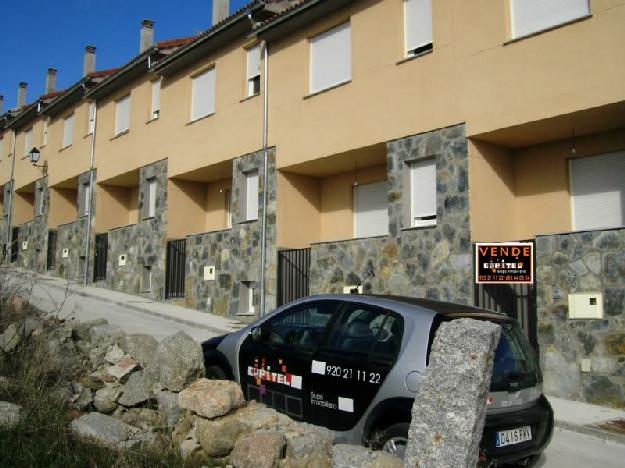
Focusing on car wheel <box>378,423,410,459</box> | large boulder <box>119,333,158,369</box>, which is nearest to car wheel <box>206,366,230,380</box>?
large boulder <box>119,333,158,369</box>

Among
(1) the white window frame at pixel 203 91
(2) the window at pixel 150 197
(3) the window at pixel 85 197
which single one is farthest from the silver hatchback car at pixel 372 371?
(3) the window at pixel 85 197

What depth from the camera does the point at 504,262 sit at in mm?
10094

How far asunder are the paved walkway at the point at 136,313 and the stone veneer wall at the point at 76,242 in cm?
376

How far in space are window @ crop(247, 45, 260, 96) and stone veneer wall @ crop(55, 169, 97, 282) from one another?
847cm

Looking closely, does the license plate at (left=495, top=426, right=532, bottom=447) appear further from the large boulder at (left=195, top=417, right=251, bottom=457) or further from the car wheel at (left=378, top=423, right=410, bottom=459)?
the large boulder at (left=195, top=417, right=251, bottom=457)

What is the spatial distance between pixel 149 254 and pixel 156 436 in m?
13.6

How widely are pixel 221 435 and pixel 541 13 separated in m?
8.59

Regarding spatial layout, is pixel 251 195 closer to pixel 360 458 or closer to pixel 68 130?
pixel 360 458

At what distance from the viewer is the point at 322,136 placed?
1392 centimetres

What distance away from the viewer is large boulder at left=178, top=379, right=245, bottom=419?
5758mm

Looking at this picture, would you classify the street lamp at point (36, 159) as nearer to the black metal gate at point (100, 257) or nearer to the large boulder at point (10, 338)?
the black metal gate at point (100, 257)

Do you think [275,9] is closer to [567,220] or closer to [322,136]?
[322,136]

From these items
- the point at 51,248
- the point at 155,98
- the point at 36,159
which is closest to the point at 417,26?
the point at 155,98

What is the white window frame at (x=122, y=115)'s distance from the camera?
2123cm
